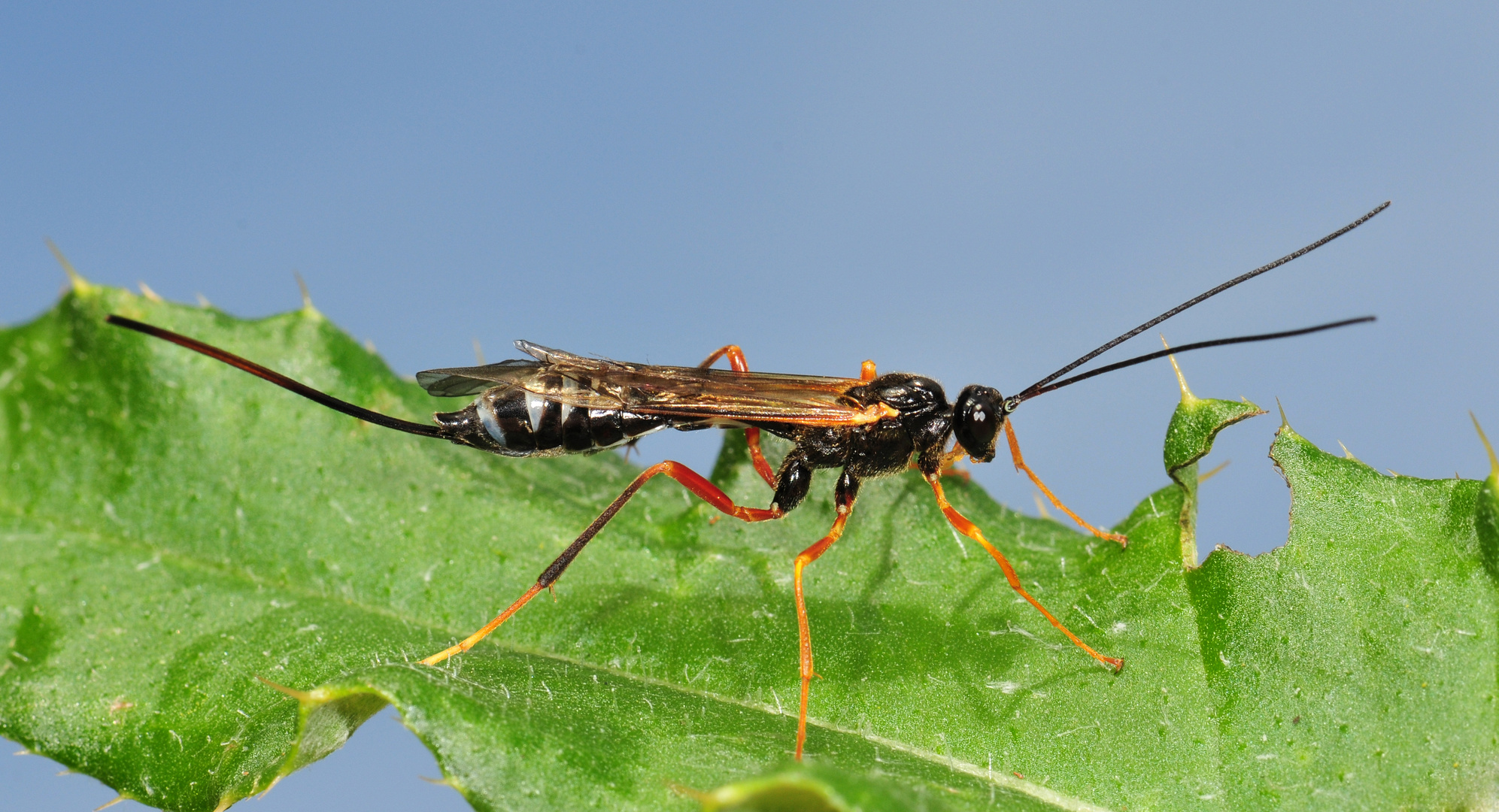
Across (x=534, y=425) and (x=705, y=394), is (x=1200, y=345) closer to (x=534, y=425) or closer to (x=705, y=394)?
(x=705, y=394)

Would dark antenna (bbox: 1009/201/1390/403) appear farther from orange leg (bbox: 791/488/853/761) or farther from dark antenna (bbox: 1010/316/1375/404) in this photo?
orange leg (bbox: 791/488/853/761)

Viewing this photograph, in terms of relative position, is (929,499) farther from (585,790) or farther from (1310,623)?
(585,790)

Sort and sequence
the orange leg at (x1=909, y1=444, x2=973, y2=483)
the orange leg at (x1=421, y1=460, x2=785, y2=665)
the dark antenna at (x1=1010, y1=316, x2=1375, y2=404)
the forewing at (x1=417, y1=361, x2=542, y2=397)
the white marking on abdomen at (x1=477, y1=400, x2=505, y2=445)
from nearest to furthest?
the dark antenna at (x1=1010, y1=316, x2=1375, y2=404) < the orange leg at (x1=421, y1=460, x2=785, y2=665) < the white marking on abdomen at (x1=477, y1=400, x2=505, y2=445) < the forewing at (x1=417, y1=361, x2=542, y2=397) < the orange leg at (x1=909, y1=444, x2=973, y2=483)

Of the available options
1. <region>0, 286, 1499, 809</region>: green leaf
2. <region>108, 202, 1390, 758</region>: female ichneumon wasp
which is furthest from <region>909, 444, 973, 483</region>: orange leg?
<region>0, 286, 1499, 809</region>: green leaf

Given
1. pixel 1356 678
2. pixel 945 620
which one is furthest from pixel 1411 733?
pixel 945 620

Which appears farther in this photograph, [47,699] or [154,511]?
[154,511]

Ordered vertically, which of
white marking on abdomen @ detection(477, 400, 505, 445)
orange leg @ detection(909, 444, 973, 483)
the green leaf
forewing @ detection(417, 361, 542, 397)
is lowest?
the green leaf
